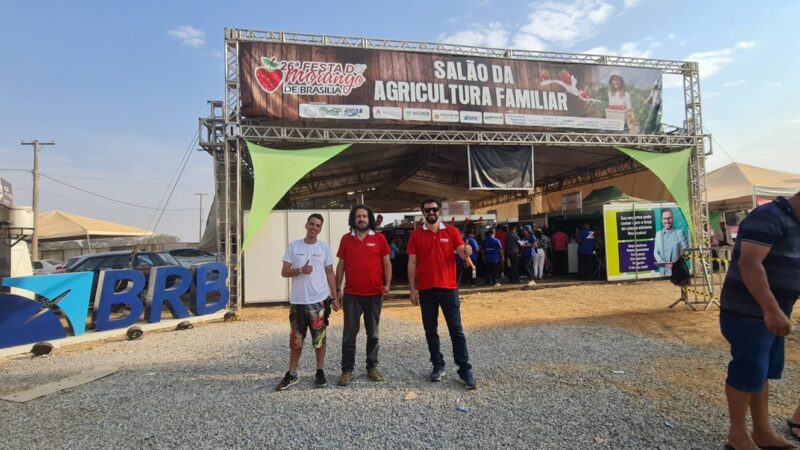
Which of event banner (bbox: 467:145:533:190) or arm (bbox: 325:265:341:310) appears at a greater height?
event banner (bbox: 467:145:533:190)

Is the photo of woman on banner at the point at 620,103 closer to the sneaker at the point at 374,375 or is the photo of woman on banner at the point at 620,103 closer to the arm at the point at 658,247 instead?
the arm at the point at 658,247

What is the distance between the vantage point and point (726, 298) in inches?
103

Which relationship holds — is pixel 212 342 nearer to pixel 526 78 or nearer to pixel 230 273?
pixel 230 273

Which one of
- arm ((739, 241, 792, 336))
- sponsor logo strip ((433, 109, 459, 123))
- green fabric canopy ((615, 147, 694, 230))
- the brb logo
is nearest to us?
arm ((739, 241, 792, 336))

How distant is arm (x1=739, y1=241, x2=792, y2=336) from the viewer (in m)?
2.33

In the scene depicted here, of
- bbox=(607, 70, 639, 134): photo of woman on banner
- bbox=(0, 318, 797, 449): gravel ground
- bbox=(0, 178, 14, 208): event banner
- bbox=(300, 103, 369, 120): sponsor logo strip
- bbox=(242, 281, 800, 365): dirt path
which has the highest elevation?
bbox=(607, 70, 639, 134): photo of woman on banner

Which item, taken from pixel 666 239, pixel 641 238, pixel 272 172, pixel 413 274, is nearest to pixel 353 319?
pixel 413 274

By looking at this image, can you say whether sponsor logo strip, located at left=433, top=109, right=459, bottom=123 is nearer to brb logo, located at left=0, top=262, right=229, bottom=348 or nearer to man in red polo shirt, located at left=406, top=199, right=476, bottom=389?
brb logo, located at left=0, top=262, right=229, bottom=348

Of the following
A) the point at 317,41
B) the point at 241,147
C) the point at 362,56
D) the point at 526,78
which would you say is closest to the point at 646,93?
the point at 526,78

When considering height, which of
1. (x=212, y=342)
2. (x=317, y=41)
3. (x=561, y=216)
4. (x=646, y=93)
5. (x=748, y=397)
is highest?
(x=317, y=41)

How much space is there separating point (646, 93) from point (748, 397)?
37.4ft

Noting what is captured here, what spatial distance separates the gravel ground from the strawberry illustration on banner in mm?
6222

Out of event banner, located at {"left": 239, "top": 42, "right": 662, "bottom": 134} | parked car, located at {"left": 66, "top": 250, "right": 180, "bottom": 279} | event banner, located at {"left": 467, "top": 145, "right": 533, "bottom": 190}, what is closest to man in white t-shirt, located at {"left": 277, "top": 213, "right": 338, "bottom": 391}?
event banner, located at {"left": 239, "top": 42, "right": 662, "bottom": 134}

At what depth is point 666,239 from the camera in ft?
40.8
